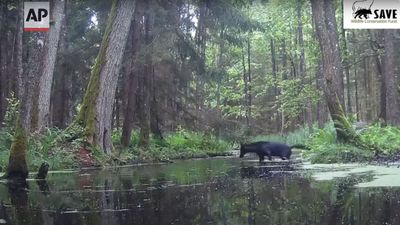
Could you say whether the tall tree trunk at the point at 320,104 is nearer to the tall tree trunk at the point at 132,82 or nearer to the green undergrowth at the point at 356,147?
the tall tree trunk at the point at 132,82

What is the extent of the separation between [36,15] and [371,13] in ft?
18.5

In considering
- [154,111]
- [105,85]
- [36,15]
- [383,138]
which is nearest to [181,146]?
[154,111]

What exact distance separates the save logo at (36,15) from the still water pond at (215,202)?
316 centimetres

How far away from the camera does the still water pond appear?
2.95 meters

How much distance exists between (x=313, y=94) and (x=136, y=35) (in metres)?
13.6

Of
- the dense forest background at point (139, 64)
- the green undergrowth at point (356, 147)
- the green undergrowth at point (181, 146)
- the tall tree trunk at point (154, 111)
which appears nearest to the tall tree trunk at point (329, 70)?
the dense forest background at point (139, 64)

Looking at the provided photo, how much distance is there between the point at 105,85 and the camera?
9.74 meters

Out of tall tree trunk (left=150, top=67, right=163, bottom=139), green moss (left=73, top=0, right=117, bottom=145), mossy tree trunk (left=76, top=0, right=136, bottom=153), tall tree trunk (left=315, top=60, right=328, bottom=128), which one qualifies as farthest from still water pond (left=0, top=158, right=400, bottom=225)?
A: tall tree trunk (left=315, top=60, right=328, bottom=128)

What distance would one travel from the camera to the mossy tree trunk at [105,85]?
9430 millimetres

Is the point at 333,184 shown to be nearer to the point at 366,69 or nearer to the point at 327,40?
the point at 327,40

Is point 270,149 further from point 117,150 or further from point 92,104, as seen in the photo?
point 117,150

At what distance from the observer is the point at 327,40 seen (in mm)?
9141

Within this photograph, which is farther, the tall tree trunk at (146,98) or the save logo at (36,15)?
the tall tree trunk at (146,98)

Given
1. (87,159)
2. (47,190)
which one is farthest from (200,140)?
(47,190)
